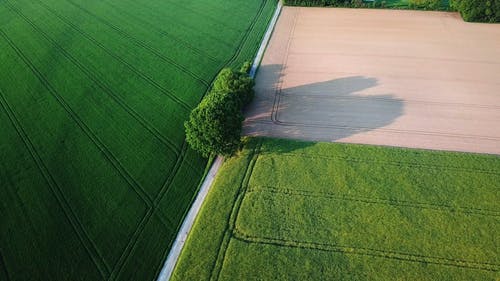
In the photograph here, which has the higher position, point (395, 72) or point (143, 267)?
point (395, 72)

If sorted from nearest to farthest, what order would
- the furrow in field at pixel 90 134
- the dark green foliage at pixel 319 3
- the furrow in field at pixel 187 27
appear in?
the furrow in field at pixel 90 134, the furrow in field at pixel 187 27, the dark green foliage at pixel 319 3

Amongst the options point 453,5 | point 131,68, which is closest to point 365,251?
point 131,68

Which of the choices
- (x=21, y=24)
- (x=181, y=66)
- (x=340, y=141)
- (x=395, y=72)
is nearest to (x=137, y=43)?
(x=181, y=66)

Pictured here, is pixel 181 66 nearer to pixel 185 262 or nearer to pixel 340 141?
pixel 340 141

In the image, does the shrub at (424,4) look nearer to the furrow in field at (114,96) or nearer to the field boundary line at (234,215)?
the field boundary line at (234,215)

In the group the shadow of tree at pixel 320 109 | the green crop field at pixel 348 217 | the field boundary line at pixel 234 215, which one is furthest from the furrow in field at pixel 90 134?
the shadow of tree at pixel 320 109

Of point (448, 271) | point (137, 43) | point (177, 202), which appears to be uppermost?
point (137, 43)

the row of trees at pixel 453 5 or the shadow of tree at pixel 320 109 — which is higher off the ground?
the row of trees at pixel 453 5

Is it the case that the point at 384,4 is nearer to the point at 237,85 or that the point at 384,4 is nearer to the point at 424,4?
the point at 424,4
